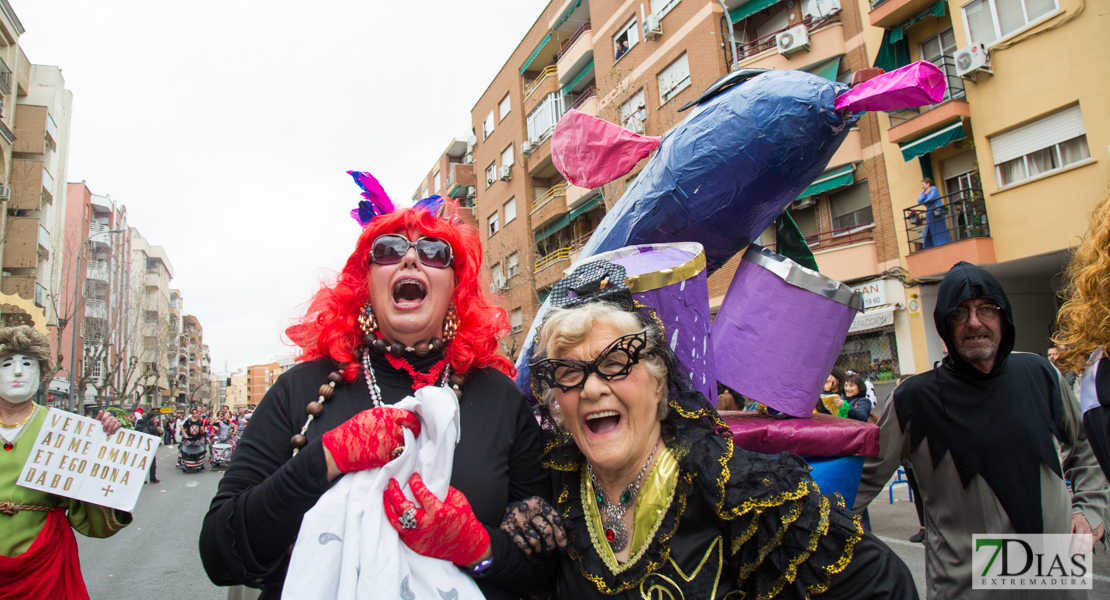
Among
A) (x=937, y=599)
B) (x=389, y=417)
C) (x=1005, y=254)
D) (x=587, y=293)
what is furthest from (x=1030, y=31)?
(x=389, y=417)

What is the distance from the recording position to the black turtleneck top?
146 cm

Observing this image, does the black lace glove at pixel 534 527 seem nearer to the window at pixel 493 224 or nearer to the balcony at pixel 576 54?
the balcony at pixel 576 54

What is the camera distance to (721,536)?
160 cm

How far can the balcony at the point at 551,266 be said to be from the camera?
73.1 ft

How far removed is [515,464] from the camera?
71.9 inches

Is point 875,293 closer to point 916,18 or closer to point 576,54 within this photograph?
point 916,18

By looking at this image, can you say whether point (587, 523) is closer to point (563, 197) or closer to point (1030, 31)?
point (1030, 31)

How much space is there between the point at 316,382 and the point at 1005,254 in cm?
1341

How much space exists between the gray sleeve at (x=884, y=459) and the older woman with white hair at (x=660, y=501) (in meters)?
0.81

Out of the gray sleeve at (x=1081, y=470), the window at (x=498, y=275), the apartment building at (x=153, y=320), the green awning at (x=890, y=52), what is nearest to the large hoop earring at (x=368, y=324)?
the gray sleeve at (x=1081, y=470)

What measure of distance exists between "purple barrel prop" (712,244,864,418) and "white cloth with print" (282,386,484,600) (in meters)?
1.20

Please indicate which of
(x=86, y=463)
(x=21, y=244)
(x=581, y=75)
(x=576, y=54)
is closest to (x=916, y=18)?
(x=576, y=54)

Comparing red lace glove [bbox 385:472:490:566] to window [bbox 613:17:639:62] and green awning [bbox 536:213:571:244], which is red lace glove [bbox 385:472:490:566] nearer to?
window [bbox 613:17:639:62]

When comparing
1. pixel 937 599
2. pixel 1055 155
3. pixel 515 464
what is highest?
pixel 1055 155
